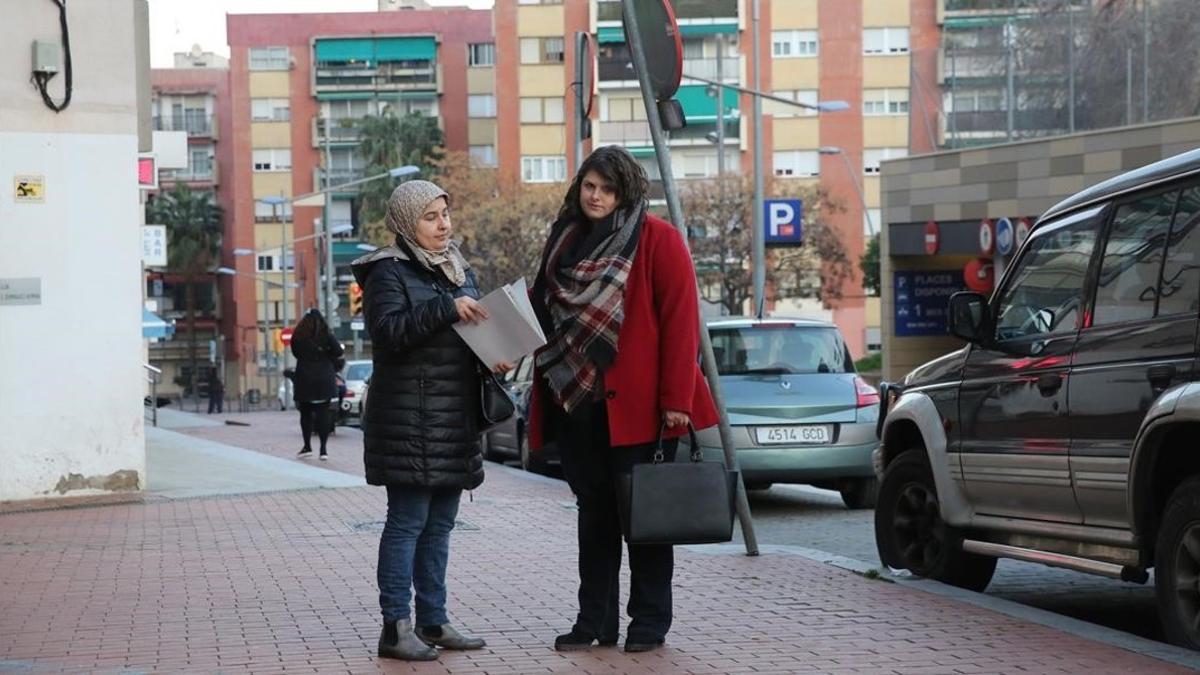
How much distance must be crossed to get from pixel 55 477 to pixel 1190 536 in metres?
10.7

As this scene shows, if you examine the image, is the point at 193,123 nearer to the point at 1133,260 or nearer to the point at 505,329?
the point at 1133,260

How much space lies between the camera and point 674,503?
7113mm

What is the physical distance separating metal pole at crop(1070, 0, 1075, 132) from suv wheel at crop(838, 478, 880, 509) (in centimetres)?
1763

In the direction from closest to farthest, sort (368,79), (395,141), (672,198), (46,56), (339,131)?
(672,198)
(46,56)
(395,141)
(368,79)
(339,131)

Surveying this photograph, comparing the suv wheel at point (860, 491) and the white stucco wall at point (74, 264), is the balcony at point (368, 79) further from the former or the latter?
the suv wheel at point (860, 491)

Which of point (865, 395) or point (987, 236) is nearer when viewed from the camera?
point (865, 395)

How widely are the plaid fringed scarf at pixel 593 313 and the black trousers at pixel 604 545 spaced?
117mm

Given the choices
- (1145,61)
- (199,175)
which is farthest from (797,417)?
(199,175)

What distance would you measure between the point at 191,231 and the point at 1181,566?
10259 centimetres

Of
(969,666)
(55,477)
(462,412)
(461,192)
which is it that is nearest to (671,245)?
(462,412)

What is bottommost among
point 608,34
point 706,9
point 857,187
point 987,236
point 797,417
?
point 797,417

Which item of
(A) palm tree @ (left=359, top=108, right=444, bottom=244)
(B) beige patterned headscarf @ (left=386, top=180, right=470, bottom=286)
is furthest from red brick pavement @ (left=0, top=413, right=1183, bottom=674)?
(A) palm tree @ (left=359, top=108, right=444, bottom=244)

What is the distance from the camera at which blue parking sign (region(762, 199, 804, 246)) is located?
43.5 m

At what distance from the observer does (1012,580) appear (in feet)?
35.0
